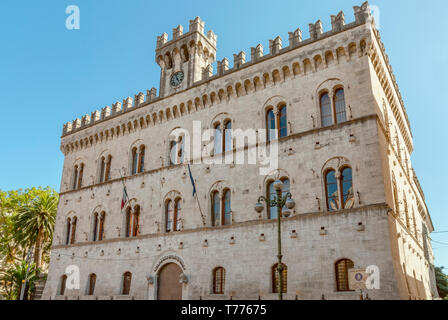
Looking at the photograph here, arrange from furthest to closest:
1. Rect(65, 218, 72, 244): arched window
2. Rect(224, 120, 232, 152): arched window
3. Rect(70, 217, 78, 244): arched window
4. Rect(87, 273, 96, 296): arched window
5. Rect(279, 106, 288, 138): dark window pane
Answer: Rect(65, 218, 72, 244): arched window
Rect(70, 217, 78, 244): arched window
Rect(87, 273, 96, 296): arched window
Rect(224, 120, 232, 152): arched window
Rect(279, 106, 288, 138): dark window pane

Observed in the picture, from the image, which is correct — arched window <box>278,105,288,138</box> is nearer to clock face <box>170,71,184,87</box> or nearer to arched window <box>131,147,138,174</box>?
clock face <box>170,71,184,87</box>

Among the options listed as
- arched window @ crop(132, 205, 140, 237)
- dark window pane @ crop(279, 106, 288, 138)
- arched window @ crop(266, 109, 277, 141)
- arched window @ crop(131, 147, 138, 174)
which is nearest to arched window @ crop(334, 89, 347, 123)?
dark window pane @ crop(279, 106, 288, 138)

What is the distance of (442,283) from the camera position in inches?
1597

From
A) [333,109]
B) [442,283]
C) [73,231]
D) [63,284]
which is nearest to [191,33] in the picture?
[333,109]

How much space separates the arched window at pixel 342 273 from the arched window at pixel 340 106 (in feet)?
21.3

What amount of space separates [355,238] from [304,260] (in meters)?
2.41

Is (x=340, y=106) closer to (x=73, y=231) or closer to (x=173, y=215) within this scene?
(x=173, y=215)

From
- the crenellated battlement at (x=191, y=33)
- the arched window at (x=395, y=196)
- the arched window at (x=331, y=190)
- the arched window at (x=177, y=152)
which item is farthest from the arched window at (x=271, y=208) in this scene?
the crenellated battlement at (x=191, y=33)

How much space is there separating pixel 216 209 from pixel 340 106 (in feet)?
26.9

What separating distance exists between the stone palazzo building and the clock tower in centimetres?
9

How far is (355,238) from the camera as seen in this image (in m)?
16.1

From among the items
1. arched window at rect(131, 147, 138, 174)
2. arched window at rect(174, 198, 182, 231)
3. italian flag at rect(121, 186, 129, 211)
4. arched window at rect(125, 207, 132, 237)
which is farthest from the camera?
arched window at rect(131, 147, 138, 174)

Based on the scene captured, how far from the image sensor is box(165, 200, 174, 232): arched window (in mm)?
22538
